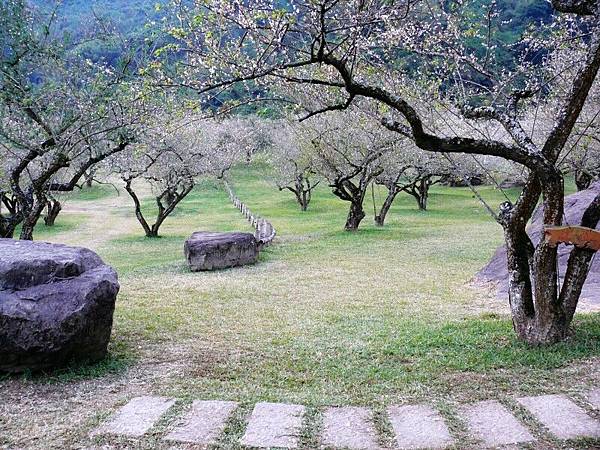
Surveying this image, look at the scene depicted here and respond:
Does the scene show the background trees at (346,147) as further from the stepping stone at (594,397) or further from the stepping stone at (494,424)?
the stepping stone at (494,424)

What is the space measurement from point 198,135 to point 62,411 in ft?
68.2

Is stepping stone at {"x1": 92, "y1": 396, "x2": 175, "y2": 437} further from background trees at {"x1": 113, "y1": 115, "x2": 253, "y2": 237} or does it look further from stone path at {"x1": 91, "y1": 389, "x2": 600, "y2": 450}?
background trees at {"x1": 113, "y1": 115, "x2": 253, "y2": 237}

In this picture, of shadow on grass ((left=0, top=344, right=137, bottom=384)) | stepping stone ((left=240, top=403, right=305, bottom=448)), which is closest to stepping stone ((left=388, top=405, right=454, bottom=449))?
stepping stone ((left=240, top=403, right=305, bottom=448))

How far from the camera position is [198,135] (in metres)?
24.7

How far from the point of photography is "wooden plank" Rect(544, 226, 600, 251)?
18.9 feet

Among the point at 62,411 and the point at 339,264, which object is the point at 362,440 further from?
the point at 339,264

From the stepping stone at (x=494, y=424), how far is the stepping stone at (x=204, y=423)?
186 centimetres

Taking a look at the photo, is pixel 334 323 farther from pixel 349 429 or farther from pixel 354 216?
pixel 354 216

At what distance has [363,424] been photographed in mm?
4379

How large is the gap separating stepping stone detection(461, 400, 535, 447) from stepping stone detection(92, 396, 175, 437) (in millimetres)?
2401

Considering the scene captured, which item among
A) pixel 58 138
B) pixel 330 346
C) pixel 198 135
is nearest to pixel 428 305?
pixel 330 346

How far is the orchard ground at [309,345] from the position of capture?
502 centimetres

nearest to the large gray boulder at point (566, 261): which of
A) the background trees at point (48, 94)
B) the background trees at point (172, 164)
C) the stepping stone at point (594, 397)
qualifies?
the stepping stone at point (594, 397)

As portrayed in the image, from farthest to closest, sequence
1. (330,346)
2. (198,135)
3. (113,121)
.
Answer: (198,135) < (113,121) < (330,346)
